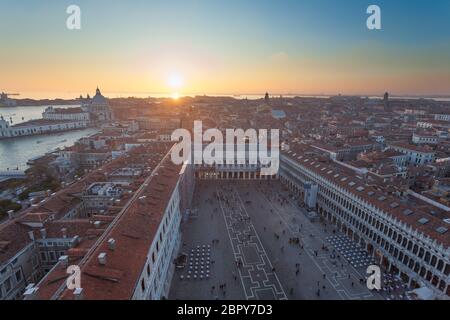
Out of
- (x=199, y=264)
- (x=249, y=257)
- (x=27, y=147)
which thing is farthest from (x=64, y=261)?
(x=27, y=147)

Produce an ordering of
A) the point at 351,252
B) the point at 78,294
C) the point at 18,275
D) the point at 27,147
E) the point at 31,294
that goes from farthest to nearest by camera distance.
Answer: the point at 27,147, the point at 351,252, the point at 18,275, the point at 31,294, the point at 78,294

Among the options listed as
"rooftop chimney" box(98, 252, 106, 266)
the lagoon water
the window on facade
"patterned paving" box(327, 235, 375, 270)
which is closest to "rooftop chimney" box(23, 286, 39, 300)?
"rooftop chimney" box(98, 252, 106, 266)

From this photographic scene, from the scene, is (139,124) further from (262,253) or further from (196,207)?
(262,253)

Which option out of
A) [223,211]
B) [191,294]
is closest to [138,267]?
[191,294]

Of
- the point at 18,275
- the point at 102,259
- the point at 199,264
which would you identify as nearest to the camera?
the point at 102,259

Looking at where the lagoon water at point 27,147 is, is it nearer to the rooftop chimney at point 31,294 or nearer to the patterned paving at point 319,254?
the patterned paving at point 319,254

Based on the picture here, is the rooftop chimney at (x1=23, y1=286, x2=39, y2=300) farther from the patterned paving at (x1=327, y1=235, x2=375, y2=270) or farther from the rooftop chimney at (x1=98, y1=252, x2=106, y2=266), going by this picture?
the patterned paving at (x1=327, y1=235, x2=375, y2=270)

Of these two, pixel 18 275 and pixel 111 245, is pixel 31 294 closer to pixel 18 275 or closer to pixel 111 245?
pixel 111 245

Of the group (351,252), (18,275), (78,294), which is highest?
(78,294)
